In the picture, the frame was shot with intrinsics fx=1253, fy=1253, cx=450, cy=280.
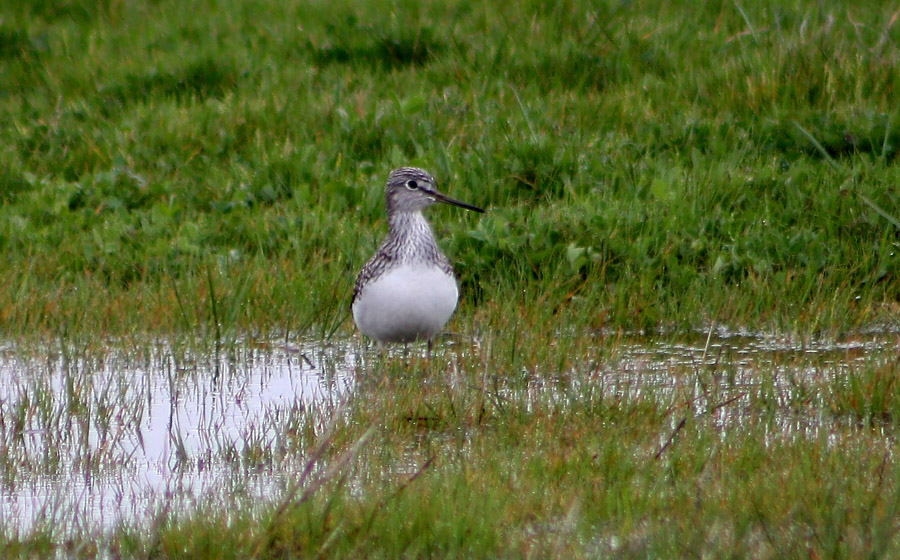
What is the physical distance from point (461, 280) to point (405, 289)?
137 centimetres

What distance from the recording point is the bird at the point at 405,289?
6023 millimetres

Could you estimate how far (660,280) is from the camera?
717 cm

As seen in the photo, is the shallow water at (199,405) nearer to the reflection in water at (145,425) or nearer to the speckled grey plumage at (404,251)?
the reflection in water at (145,425)

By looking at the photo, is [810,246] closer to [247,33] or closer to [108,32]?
[247,33]

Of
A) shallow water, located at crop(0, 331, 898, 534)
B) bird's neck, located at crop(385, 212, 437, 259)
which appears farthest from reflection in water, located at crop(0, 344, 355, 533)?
bird's neck, located at crop(385, 212, 437, 259)

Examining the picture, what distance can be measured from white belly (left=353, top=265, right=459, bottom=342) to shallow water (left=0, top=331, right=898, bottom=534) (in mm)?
298

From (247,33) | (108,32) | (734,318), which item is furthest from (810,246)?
(108,32)

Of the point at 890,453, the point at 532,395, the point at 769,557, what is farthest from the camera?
the point at 532,395

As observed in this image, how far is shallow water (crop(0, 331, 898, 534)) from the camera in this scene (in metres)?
4.42

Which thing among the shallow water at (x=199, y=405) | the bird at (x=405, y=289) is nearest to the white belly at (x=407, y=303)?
the bird at (x=405, y=289)

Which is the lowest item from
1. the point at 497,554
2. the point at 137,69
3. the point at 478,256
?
the point at 497,554

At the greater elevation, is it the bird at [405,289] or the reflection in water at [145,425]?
the bird at [405,289]

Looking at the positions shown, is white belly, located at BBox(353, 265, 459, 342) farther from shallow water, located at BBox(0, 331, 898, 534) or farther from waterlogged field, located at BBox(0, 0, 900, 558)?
shallow water, located at BBox(0, 331, 898, 534)

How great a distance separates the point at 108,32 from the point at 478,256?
5482mm
